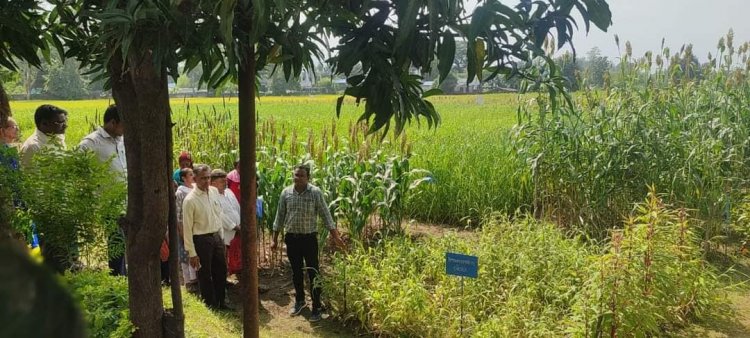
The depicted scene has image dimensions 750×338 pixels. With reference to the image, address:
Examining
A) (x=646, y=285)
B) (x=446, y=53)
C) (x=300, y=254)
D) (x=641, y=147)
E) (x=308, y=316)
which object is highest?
(x=446, y=53)

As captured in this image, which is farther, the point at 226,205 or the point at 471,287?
the point at 226,205

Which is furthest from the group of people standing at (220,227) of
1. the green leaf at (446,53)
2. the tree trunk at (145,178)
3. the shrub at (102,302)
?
the green leaf at (446,53)

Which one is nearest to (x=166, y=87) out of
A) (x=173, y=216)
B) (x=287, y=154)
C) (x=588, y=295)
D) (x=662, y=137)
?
(x=173, y=216)

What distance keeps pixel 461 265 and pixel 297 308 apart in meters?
1.72

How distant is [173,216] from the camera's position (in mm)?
2137

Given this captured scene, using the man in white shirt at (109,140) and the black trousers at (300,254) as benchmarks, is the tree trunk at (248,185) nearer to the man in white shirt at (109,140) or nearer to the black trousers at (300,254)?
the man in white shirt at (109,140)

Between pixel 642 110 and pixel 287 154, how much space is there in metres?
3.76

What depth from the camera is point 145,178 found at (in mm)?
1864

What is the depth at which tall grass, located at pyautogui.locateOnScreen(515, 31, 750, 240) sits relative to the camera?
5535 mm

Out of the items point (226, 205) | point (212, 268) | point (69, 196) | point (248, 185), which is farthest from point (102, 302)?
point (226, 205)

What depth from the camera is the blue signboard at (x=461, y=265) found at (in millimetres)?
3467

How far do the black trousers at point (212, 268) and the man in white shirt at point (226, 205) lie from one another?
15cm

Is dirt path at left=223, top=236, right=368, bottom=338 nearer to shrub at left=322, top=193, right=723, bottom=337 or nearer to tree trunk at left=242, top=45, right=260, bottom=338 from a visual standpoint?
shrub at left=322, top=193, right=723, bottom=337

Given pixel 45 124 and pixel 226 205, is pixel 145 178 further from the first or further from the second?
pixel 226 205
